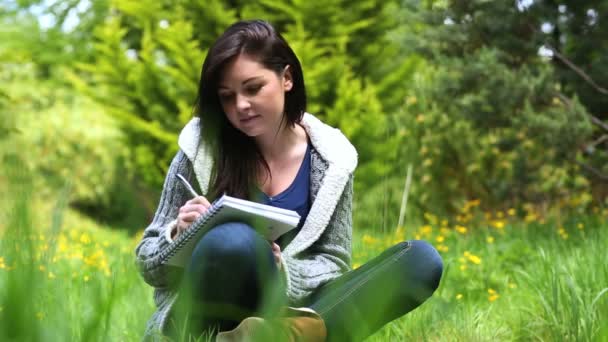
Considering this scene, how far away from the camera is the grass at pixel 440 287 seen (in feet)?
2.27

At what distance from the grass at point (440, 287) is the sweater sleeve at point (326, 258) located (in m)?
0.09

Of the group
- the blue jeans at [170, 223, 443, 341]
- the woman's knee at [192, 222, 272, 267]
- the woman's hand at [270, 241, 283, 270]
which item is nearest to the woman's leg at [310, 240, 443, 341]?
the blue jeans at [170, 223, 443, 341]

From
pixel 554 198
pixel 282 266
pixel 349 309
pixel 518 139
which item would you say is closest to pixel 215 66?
pixel 282 266

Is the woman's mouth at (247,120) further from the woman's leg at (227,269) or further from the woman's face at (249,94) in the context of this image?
the woman's leg at (227,269)

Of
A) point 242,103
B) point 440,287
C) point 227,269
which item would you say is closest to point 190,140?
point 242,103

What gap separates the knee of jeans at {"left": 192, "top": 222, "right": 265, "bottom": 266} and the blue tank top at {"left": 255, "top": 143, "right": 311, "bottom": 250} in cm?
35

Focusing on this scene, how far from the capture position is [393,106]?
7.87 m

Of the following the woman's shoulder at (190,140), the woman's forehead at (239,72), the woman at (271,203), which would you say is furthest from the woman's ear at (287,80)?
the woman's shoulder at (190,140)

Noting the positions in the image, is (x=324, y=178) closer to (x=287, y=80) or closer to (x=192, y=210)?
(x=287, y=80)

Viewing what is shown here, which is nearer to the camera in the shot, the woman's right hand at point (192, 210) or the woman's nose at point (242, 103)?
the woman's right hand at point (192, 210)

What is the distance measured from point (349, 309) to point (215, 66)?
2.29ft

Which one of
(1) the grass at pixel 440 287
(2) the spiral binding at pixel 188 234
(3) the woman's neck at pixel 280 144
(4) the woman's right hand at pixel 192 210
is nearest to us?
(1) the grass at pixel 440 287

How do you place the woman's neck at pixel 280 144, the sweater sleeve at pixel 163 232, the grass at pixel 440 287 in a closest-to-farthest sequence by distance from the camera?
the grass at pixel 440 287, the sweater sleeve at pixel 163 232, the woman's neck at pixel 280 144

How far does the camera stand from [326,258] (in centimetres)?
219
